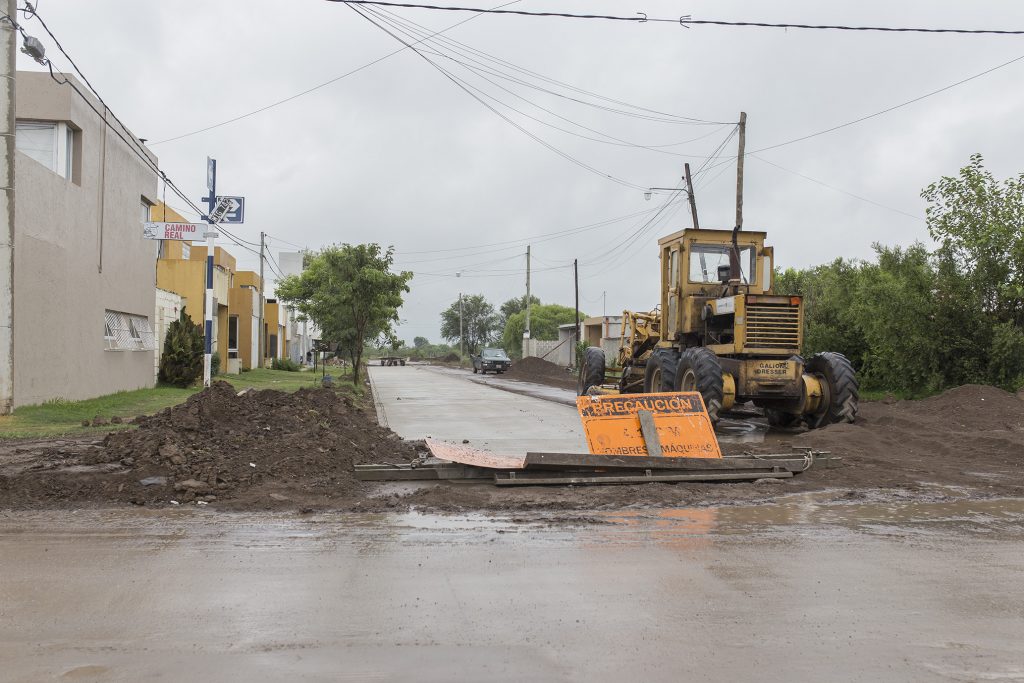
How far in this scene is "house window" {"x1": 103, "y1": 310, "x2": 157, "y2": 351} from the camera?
21.8 meters

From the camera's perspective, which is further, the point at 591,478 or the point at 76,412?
the point at 76,412

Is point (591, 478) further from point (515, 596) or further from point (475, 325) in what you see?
point (475, 325)

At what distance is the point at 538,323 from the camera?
305 ft

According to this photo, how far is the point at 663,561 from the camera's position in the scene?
5961 mm

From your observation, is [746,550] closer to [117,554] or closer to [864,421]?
[117,554]

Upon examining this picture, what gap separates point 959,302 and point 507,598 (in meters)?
17.5

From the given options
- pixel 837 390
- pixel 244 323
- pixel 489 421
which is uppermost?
pixel 244 323

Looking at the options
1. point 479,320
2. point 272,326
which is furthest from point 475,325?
point 272,326

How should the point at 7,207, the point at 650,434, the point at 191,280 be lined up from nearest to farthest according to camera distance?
the point at 650,434 < the point at 7,207 < the point at 191,280

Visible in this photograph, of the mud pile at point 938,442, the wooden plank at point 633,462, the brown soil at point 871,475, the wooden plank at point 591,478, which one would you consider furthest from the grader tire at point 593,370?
the wooden plank at point 591,478

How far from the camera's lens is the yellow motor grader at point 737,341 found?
46.0 feet

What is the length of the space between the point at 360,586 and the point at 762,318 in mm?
10441

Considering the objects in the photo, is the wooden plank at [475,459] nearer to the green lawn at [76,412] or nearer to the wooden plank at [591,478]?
the wooden plank at [591,478]

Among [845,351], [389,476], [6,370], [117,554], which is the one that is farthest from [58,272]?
[845,351]
